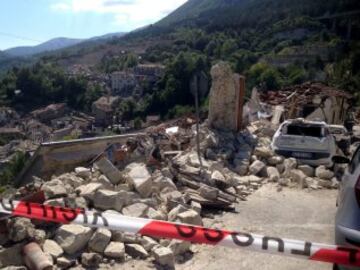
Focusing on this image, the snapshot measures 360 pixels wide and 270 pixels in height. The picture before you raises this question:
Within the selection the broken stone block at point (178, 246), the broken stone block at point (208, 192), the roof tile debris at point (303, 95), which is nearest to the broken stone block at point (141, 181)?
the broken stone block at point (208, 192)

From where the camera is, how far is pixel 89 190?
6.36m

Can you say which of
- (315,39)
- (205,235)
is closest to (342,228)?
(205,235)

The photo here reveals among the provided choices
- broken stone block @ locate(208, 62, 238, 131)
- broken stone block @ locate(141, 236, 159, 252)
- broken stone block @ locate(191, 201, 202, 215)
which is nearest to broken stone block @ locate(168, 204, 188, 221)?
broken stone block @ locate(191, 201, 202, 215)

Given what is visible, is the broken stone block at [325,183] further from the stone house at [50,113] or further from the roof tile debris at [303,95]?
the stone house at [50,113]

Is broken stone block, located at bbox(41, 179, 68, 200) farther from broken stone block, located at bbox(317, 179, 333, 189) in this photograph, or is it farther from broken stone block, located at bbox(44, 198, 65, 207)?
broken stone block, located at bbox(317, 179, 333, 189)

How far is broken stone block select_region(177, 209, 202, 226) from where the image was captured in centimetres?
618

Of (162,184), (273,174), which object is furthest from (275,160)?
(162,184)

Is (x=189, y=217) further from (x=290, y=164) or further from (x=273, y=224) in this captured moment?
(x=290, y=164)

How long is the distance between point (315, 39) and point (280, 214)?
288 ft

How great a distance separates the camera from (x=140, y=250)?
211 inches

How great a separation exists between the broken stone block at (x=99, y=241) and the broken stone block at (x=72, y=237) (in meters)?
0.09

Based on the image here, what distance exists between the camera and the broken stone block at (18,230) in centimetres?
498

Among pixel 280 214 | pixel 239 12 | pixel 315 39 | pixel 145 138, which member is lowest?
pixel 280 214

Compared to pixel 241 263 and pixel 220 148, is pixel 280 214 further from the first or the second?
pixel 220 148
